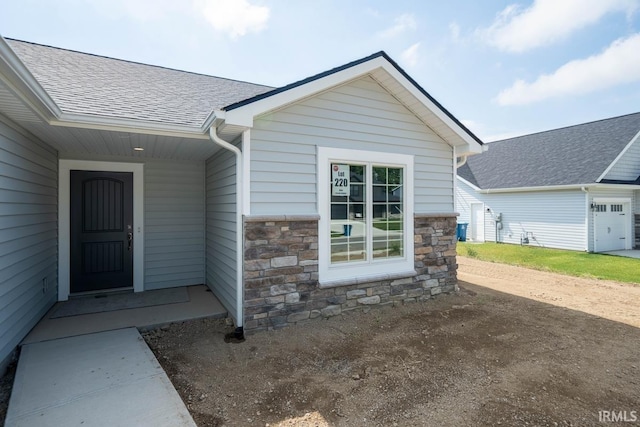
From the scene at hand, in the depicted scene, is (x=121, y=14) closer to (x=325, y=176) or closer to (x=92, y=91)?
(x=92, y=91)

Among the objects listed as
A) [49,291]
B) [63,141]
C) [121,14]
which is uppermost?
[121,14]

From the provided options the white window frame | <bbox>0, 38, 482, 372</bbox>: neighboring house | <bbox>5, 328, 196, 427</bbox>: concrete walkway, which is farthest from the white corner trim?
<bbox>5, 328, 196, 427</bbox>: concrete walkway

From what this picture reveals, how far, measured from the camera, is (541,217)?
41.2ft

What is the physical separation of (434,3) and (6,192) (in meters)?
7.19

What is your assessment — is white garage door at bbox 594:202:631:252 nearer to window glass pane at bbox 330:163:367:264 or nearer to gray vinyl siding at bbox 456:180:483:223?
gray vinyl siding at bbox 456:180:483:223

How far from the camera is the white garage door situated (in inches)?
449

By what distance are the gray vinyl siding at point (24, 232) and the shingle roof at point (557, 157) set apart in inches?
577

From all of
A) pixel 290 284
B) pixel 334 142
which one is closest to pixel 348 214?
pixel 334 142

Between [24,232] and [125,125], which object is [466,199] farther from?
[24,232]

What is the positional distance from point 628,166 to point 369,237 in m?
13.1

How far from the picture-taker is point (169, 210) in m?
5.98

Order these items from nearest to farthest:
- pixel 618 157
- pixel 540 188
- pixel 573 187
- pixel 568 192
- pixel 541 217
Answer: pixel 573 187 → pixel 618 157 → pixel 568 192 → pixel 540 188 → pixel 541 217

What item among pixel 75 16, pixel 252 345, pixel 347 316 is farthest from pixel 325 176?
pixel 75 16

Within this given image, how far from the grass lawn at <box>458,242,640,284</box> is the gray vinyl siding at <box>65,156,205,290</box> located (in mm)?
8784
